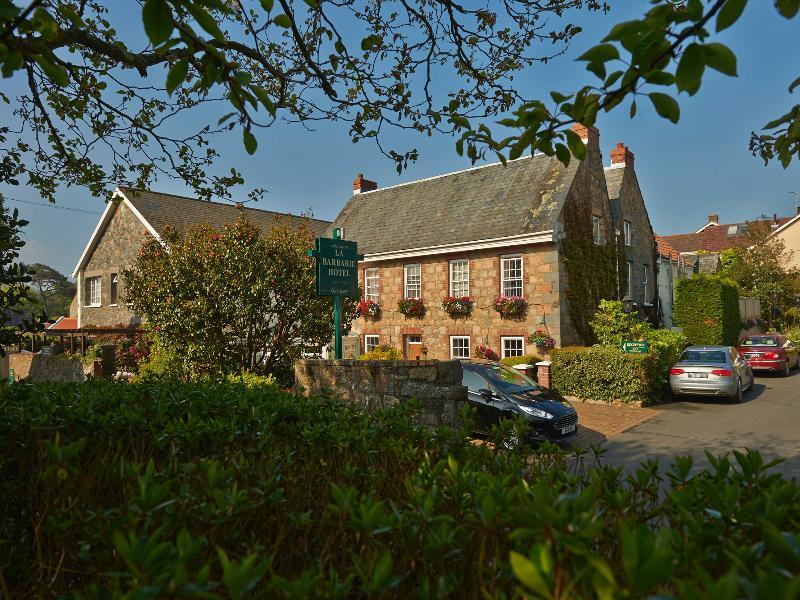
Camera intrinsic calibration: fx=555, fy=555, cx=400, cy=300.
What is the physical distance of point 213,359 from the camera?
38.5 ft

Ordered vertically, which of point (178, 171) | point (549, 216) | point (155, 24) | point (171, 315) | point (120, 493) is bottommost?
point (120, 493)

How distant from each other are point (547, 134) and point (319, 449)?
2354 millimetres

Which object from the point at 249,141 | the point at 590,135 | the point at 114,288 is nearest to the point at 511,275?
the point at 590,135

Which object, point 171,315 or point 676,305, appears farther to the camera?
point 676,305

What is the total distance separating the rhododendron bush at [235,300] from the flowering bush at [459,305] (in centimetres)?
919

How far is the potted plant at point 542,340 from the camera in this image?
18.5 meters

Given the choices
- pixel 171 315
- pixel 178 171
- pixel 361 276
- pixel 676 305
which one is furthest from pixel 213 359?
pixel 676 305

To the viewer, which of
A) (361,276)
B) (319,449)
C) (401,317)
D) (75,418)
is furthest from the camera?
(361,276)

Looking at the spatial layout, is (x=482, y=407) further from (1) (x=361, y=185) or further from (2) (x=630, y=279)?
(1) (x=361, y=185)

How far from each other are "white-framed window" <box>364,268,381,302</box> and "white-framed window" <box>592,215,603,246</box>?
8900 mm

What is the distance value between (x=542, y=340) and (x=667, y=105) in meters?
16.5

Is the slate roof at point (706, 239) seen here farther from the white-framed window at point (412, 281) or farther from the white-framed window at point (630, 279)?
the white-framed window at point (412, 281)

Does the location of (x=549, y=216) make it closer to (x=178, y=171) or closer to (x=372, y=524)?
(x=178, y=171)

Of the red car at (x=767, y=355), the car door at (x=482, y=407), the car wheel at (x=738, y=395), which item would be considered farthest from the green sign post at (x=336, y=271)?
the red car at (x=767, y=355)
